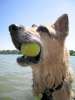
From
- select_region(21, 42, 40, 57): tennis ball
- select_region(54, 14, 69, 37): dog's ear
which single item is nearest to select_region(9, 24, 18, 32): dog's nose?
select_region(21, 42, 40, 57): tennis ball

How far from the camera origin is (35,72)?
3910mm

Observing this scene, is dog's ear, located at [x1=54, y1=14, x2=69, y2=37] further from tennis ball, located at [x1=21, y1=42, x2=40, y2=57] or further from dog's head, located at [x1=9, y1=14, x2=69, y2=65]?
tennis ball, located at [x1=21, y1=42, x2=40, y2=57]

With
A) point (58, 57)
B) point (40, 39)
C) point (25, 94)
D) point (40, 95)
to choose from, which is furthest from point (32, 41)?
point (25, 94)

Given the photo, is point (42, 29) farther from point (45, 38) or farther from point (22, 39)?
point (22, 39)

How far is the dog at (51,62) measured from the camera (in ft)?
12.2

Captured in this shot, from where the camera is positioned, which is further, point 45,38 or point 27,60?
point 45,38

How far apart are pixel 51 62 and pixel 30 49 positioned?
394 millimetres

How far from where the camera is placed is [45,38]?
3865 mm

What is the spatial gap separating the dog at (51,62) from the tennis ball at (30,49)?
4cm

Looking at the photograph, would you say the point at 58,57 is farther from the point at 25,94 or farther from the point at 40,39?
the point at 25,94

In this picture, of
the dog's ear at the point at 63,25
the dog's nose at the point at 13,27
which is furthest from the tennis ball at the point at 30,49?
the dog's ear at the point at 63,25

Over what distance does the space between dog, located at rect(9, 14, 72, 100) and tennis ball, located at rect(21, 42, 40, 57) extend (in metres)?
0.04

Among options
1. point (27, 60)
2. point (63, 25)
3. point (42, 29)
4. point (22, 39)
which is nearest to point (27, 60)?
point (27, 60)

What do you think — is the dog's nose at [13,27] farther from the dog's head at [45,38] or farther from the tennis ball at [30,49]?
the tennis ball at [30,49]
